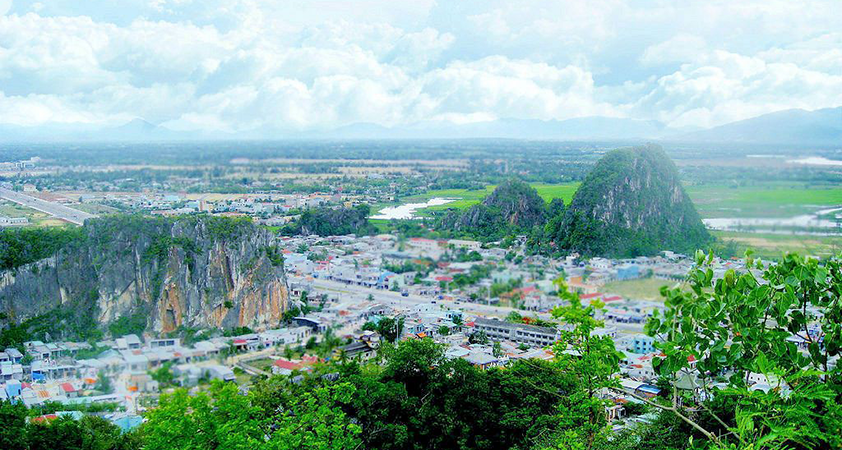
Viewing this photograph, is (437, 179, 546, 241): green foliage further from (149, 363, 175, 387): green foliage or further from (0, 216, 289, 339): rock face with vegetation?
(149, 363, 175, 387): green foliage

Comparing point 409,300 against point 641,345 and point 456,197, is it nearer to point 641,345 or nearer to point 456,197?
point 456,197

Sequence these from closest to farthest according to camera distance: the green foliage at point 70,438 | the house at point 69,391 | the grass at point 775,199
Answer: the grass at point 775,199
the green foliage at point 70,438
the house at point 69,391

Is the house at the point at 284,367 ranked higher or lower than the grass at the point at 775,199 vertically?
lower

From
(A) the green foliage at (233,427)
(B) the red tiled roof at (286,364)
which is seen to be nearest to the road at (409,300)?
(B) the red tiled roof at (286,364)

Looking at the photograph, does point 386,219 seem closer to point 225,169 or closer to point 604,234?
point 225,169

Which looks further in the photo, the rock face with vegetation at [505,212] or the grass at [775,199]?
the rock face with vegetation at [505,212]

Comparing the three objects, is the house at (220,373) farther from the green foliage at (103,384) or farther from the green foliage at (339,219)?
the green foliage at (339,219)

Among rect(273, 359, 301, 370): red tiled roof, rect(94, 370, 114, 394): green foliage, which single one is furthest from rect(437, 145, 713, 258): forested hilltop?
rect(94, 370, 114, 394): green foliage

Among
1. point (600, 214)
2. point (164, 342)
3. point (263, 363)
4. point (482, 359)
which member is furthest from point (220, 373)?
point (600, 214)
